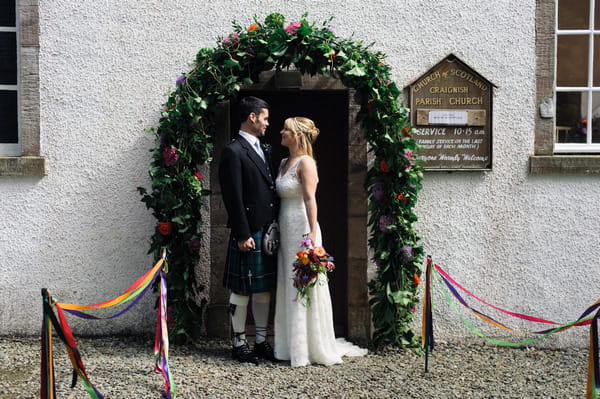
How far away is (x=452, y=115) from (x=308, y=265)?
2.09 m

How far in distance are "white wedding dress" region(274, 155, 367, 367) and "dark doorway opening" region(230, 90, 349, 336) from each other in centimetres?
105

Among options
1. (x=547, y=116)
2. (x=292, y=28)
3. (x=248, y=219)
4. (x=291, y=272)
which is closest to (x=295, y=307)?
(x=291, y=272)

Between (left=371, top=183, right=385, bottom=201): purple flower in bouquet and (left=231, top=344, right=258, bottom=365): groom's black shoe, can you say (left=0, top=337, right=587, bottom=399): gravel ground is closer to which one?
(left=231, top=344, right=258, bottom=365): groom's black shoe

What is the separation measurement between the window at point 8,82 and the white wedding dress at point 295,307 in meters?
2.66

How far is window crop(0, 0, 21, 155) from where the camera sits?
6020 mm

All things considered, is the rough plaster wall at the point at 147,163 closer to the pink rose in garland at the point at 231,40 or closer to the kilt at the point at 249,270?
the pink rose in garland at the point at 231,40

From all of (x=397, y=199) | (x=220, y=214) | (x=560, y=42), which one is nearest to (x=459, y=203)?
(x=397, y=199)

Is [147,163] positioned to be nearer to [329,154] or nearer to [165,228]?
[165,228]

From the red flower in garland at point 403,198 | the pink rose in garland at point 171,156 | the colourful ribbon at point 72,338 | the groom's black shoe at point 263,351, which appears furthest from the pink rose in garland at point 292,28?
the groom's black shoe at point 263,351

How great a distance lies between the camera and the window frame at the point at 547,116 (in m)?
5.96

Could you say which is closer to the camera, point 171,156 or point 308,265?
point 308,265

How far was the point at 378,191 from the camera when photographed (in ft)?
18.4

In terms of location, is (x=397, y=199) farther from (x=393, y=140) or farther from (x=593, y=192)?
(x=593, y=192)

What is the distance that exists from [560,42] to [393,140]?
6.79 feet
